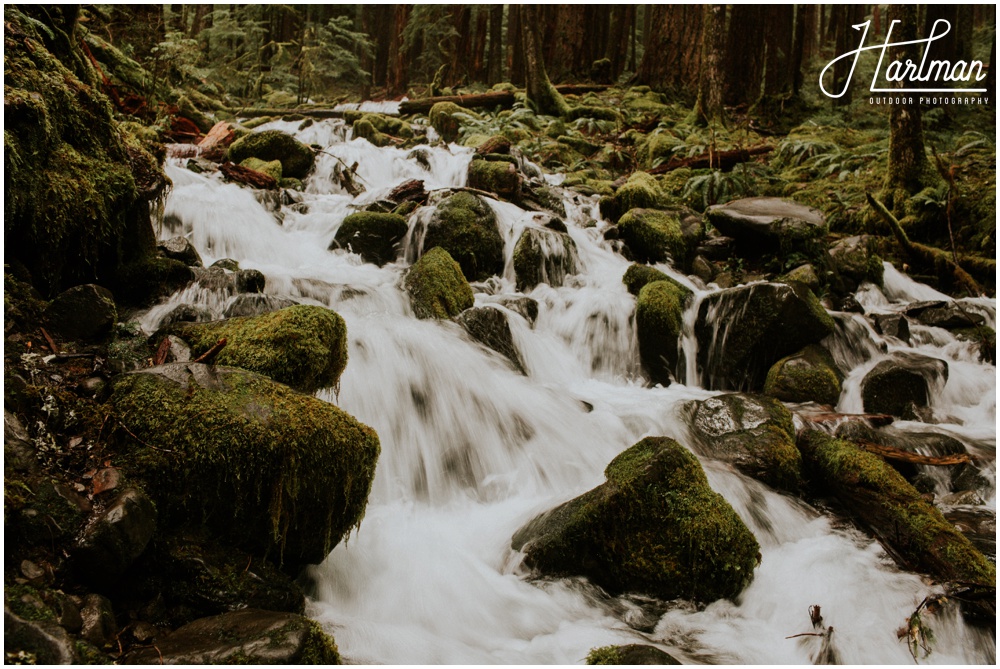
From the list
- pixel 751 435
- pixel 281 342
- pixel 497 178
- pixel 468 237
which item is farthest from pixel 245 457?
pixel 497 178

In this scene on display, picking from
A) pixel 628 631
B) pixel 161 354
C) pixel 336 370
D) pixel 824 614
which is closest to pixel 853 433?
pixel 824 614

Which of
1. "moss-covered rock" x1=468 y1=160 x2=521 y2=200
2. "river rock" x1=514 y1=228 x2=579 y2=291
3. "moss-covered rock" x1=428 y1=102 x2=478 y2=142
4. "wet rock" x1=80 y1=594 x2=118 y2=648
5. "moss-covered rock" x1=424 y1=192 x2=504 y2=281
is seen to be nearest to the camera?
"wet rock" x1=80 y1=594 x2=118 y2=648

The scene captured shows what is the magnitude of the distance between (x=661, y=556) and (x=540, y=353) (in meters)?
3.91

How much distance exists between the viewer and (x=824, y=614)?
146 inches

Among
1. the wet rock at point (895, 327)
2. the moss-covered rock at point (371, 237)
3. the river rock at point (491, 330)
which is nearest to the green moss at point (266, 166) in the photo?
the moss-covered rock at point (371, 237)

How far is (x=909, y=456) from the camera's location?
5.40 metres

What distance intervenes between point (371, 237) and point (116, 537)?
7.11 m

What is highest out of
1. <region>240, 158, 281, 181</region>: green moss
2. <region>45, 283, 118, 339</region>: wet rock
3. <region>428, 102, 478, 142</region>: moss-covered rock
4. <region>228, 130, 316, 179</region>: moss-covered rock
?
<region>428, 102, 478, 142</region>: moss-covered rock

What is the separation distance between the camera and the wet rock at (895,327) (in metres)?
8.29

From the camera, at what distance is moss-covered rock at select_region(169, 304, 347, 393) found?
3.86m

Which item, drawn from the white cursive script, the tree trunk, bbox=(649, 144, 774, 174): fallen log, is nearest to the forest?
the white cursive script

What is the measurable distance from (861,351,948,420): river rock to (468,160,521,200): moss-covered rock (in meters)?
6.85

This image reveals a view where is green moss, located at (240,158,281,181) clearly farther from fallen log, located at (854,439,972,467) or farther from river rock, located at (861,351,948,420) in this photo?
fallen log, located at (854,439,972,467)

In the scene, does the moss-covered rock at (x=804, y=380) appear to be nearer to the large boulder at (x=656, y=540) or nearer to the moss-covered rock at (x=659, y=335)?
the moss-covered rock at (x=659, y=335)
